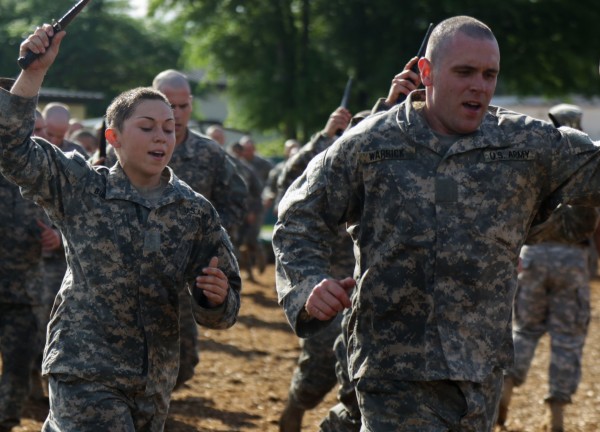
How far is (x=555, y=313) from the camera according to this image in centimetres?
941

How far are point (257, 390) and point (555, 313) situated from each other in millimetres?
2891

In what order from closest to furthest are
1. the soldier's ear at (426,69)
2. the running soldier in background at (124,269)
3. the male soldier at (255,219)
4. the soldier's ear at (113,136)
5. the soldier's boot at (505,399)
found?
the soldier's ear at (426,69) < the running soldier in background at (124,269) < the soldier's ear at (113,136) < the soldier's boot at (505,399) < the male soldier at (255,219)

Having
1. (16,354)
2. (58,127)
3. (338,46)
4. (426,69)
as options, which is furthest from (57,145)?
(338,46)

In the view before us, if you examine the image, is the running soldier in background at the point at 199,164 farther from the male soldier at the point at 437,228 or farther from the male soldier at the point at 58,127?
the male soldier at the point at 437,228

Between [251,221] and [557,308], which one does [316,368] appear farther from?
[251,221]

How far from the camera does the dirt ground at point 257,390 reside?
9.46 meters

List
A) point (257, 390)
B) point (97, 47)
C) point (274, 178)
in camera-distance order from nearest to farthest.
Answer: point (257, 390)
point (274, 178)
point (97, 47)

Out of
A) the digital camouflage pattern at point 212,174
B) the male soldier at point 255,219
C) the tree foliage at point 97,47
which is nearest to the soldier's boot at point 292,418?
the digital camouflage pattern at point 212,174

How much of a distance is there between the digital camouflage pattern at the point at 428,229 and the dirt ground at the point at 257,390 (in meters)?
4.21

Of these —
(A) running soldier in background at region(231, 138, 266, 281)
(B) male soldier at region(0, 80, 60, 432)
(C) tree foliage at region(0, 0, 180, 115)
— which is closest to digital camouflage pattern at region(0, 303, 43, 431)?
(B) male soldier at region(0, 80, 60, 432)

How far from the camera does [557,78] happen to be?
129 ft

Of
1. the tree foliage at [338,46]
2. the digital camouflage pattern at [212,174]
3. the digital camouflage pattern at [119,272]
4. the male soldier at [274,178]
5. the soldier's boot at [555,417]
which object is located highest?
the tree foliage at [338,46]

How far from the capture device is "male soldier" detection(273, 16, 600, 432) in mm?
4910

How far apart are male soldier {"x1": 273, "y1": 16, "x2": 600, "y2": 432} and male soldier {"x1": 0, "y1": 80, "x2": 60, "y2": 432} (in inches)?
139
